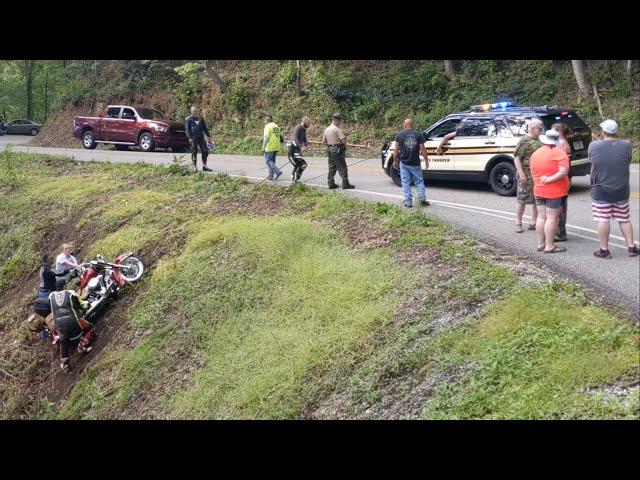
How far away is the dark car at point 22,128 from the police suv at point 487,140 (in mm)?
36089

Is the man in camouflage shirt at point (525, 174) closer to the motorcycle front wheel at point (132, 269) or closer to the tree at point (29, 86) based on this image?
the motorcycle front wheel at point (132, 269)

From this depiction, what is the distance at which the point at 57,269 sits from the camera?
39.8 feet

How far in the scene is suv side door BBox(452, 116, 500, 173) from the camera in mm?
11664

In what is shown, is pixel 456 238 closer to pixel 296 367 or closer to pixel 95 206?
pixel 296 367

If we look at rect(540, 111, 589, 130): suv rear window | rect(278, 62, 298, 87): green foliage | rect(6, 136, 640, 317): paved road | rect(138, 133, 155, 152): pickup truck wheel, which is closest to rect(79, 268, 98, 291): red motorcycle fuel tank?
rect(6, 136, 640, 317): paved road

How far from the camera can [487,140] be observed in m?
11.7

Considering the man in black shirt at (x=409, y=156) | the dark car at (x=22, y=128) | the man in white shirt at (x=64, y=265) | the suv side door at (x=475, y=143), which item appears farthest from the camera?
the dark car at (x=22, y=128)

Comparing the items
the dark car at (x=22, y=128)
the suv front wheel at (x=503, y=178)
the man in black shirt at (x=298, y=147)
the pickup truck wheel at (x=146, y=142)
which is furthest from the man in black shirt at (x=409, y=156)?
the dark car at (x=22, y=128)

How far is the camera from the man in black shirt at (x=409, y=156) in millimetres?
11312

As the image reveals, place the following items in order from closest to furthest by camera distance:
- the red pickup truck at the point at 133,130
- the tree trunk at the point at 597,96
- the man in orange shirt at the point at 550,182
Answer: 1. the man in orange shirt at the point at 550,182
2. the tree trunk at the point at 597,96
3. the red pickup truck at the point at 133,130

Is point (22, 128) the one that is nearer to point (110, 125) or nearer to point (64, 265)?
point (110, 125)
